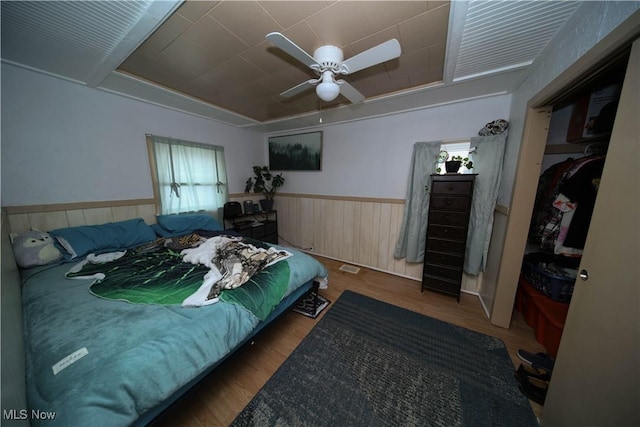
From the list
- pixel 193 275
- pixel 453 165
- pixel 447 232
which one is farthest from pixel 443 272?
A: pixel 193 275

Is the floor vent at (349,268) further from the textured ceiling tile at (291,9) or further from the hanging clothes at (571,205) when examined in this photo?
the textured ceiling tile at (291,9)

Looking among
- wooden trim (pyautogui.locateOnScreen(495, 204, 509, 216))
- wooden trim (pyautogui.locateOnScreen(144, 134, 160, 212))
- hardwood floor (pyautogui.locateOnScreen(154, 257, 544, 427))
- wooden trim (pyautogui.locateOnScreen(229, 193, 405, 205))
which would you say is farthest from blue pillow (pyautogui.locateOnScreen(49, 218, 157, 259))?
wooden trim (pyautogui.locateOnScreen(495, 204, 509, 216))

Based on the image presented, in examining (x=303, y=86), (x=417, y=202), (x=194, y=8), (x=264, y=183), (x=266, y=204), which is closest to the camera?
(x=194, y=8)

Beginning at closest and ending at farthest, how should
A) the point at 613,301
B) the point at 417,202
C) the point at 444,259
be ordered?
the point at 613,301, the point at 444,259, the point at 417,202

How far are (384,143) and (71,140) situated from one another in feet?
11.7

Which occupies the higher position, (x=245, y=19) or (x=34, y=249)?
(x=245, y=19)

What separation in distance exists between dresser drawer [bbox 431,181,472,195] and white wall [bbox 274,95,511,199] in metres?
0.51

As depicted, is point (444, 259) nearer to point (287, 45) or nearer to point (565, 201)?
point (565, 201)

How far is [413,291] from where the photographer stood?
2.51m

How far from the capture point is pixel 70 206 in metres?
2.00

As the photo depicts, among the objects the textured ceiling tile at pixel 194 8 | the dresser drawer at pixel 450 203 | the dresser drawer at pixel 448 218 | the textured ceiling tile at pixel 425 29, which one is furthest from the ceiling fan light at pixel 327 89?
the dresser drawer at pixel 448 218

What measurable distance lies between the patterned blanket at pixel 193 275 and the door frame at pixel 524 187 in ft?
6.71

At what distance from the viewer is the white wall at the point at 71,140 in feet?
5.63

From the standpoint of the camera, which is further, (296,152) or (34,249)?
(296,152)
